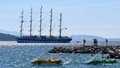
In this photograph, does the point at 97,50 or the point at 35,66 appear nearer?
the point at 35,66

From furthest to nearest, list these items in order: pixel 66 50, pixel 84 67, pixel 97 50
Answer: pixel 66 50 < pixel 97 50 < pixel 84 67

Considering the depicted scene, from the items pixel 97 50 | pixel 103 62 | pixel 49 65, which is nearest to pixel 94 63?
pixel 103 62

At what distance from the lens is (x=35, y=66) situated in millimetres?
81188

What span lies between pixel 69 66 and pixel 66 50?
5469cm

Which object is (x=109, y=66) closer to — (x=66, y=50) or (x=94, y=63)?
(x=94, y=63)

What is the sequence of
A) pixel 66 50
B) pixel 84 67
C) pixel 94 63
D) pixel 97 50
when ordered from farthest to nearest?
pixel 66 50
pixel 97 50
pixel 94 63
pixel 84 67

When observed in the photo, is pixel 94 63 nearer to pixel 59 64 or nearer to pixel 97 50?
pixel 59 64

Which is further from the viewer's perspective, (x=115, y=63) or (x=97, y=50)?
(x=97, y=50)

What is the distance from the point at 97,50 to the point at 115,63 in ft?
138

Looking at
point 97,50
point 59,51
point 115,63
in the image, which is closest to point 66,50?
point 59,51

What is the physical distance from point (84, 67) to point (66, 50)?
5723 cm

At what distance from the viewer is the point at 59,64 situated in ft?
268

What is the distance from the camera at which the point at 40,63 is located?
8212 centimetres

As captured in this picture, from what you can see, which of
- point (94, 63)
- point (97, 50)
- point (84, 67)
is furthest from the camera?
point (97, 50)
